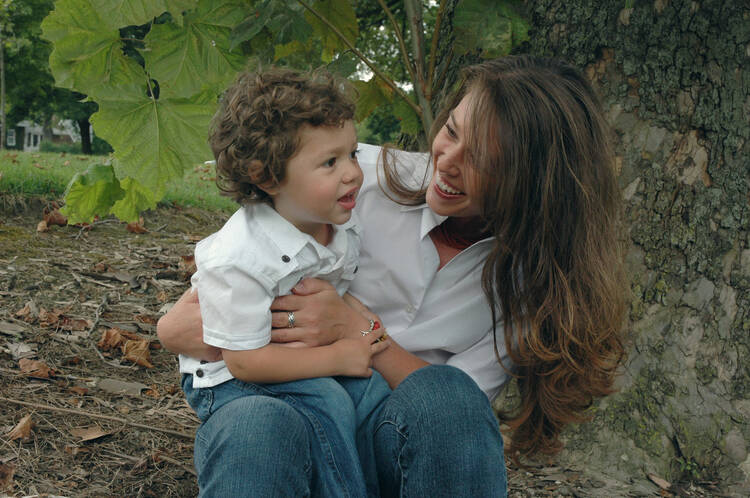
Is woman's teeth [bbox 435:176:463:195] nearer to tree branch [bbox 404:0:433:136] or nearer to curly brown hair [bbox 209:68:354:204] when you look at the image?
curly brown hair [bbox 209:68:354:204]

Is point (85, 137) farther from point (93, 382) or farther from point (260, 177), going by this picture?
point (260, 177)

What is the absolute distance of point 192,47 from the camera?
1996 millimetres

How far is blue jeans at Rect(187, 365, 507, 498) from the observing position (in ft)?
4.49

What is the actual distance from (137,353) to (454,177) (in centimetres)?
167

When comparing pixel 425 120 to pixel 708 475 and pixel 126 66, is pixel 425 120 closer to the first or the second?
pixel 126 66

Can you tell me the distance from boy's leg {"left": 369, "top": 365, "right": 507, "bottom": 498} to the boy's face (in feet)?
1.58

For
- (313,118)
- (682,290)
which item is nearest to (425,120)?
(313,118)

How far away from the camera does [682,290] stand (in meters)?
2.28

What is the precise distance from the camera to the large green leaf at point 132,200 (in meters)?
2.38

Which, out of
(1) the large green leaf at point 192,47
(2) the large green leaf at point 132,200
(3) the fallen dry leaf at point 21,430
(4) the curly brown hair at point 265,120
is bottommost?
(3) the fallen dry leaf at point 21,430

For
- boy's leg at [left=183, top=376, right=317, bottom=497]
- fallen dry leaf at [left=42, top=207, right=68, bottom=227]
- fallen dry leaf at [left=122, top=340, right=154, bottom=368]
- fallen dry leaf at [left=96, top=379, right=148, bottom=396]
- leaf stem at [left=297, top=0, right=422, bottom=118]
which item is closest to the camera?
boy's leg at [left=183, top=376, right=317, bottom=497]

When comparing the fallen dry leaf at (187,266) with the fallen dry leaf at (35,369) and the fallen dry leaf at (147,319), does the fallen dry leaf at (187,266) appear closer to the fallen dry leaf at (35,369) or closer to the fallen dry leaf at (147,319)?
the fallen dry leaf at (147,319)

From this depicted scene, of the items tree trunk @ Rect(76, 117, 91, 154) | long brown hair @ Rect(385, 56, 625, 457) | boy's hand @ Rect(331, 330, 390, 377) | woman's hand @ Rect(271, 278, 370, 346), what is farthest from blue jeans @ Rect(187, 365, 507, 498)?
tree trunk @ Rect(76, 117, 91, 154)

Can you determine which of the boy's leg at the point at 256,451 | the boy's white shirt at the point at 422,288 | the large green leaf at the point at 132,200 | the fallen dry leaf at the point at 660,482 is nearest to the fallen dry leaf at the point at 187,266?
the large green leaf at the point at 132,200
